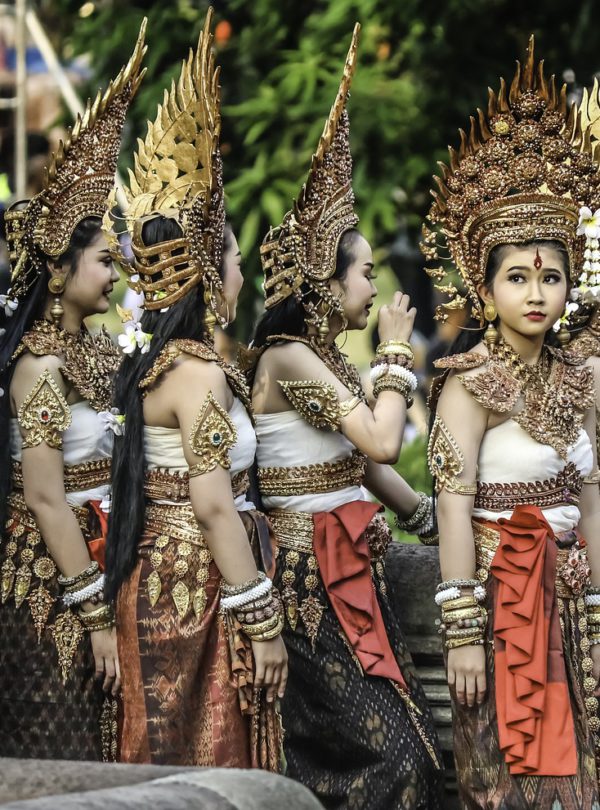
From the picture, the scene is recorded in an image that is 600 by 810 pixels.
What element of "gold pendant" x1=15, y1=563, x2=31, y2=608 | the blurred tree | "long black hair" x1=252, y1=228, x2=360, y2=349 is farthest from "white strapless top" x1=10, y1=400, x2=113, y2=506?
the blurred tree

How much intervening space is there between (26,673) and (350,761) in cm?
120

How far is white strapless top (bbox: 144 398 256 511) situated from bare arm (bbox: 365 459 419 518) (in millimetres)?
718

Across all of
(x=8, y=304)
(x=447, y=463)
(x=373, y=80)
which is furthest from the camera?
(x=373, y=80)

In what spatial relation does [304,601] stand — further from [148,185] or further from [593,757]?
[148,185]

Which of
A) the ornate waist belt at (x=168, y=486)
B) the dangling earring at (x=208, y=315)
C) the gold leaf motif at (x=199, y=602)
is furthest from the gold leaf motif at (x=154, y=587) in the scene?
the dangling earring at (x=208, y=315)

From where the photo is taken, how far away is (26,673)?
213 inches

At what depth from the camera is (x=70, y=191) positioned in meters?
5.53

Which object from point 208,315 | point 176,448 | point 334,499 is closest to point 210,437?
point 176,448

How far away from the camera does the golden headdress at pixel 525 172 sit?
4645 millimetres

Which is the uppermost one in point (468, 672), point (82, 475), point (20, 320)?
point (20, 320)

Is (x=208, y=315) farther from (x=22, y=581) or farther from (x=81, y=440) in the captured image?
(x=22, y=581)

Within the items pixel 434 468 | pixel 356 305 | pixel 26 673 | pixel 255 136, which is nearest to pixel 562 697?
pixel 434 468

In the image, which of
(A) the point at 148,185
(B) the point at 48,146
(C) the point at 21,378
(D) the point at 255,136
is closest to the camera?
(A) the point at 148,185

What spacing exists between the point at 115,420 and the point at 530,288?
1364 mm
